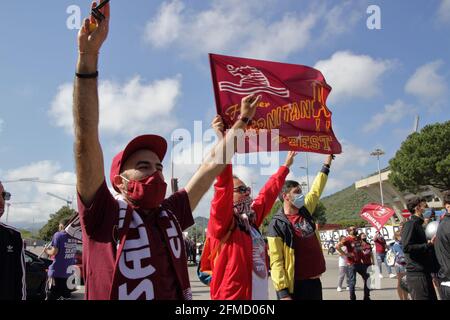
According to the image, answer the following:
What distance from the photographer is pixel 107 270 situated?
2020mm

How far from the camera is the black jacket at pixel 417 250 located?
595 centimetres

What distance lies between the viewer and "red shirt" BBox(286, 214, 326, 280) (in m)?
4.63

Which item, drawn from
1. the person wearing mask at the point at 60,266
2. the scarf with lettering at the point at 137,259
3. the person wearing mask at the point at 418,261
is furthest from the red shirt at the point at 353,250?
the scarf with lettering at the point at 137,259

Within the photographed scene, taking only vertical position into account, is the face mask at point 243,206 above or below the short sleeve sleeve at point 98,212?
above

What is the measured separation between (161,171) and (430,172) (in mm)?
43861

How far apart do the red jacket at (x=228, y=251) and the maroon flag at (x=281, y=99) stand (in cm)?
98

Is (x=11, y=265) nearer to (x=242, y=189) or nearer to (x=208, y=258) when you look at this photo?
(x=208, y=258)

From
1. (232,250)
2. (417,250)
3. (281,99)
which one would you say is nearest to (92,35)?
(232,250)

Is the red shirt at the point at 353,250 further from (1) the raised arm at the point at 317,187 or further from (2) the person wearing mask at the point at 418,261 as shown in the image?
(1) the raised arm at the point at 317,187

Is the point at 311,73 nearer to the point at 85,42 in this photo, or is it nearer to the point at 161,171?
the point at 161,171

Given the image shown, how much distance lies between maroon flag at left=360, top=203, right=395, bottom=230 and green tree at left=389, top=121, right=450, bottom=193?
24935 millimetres

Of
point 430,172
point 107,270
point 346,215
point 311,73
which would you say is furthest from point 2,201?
point 346,215

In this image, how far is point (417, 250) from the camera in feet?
19.6

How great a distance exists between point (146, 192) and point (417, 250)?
16.8ft
